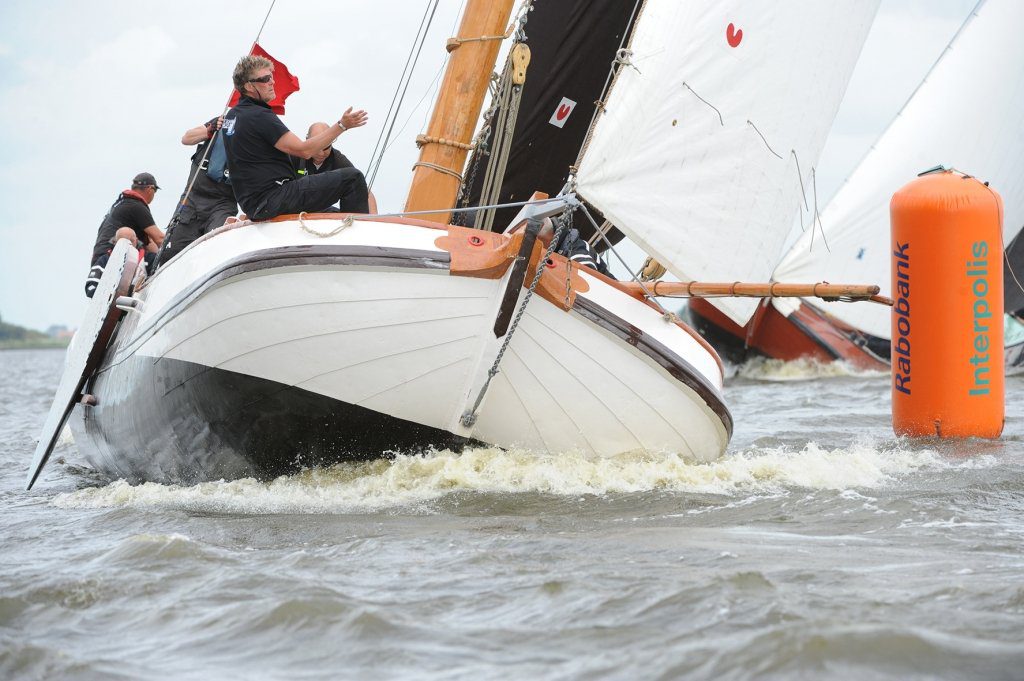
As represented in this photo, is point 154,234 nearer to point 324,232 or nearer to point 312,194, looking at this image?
point 312,194

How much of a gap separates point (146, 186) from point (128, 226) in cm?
34

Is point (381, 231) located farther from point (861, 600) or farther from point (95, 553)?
point (861, 600)

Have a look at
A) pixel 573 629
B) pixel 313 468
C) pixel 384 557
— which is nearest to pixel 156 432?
pixel 313 468

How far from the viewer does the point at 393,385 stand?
→ 17.5ft

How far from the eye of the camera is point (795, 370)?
19.6 m

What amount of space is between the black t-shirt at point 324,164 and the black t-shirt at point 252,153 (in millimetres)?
578

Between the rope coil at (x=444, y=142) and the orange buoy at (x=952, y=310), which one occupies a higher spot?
the rope coil at (x=444, y=142)

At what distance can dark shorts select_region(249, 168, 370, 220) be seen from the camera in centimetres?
553

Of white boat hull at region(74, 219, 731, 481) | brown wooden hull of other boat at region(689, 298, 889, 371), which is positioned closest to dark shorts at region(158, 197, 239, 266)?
white boat hull at region(74, 219, 731, 481)

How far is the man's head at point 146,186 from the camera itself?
8398 millimetres

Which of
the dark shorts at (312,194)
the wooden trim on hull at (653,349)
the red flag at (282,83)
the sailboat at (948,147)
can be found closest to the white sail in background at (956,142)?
the sailboat at (948,147)

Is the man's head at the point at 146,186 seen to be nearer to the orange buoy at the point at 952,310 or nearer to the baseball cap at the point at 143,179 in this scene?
the baseball cap at the point at 143,179

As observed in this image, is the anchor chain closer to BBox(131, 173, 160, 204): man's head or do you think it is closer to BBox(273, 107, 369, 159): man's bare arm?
BBox(273, 107, 369, 159): man's bare arm

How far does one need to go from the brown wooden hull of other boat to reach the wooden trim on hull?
44.1 feet
